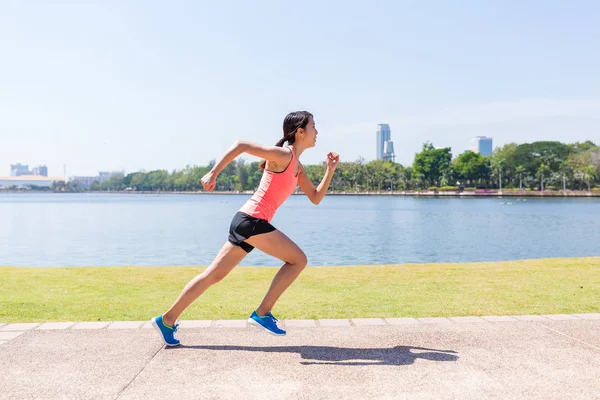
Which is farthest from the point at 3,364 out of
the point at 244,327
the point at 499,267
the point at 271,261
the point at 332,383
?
the point at 271,261

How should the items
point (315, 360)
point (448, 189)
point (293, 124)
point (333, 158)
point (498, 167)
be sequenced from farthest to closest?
point (448, 189), point (498, 167), point (333, 158), point (293, 124), point (315, 360)

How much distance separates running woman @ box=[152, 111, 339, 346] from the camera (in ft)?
15.1

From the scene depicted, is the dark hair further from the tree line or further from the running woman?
the tree line

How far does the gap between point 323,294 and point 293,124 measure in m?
3.97

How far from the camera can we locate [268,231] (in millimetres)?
4621

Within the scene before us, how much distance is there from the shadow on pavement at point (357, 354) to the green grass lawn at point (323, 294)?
60.1 inches

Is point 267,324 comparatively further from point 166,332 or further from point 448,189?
point 448,189

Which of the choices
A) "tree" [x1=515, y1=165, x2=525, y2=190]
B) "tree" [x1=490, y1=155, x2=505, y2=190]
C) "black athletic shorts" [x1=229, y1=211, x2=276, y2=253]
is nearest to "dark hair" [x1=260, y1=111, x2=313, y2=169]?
"black athletic shorts" [x1=229, y1=211, x2=276, y2=253]

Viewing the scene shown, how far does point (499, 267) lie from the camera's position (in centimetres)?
1238

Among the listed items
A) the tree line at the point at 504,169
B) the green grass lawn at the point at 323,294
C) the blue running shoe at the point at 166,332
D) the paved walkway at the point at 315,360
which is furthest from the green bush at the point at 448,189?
the blue running shoe at the point at 166,332

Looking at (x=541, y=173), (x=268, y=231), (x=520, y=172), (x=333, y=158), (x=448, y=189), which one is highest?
(x=520, y=172)

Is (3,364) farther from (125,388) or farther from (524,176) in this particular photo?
(524,176)

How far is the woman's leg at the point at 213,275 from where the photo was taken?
4.72m

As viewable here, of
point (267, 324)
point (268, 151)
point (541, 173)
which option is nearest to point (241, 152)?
point (268, 151)
